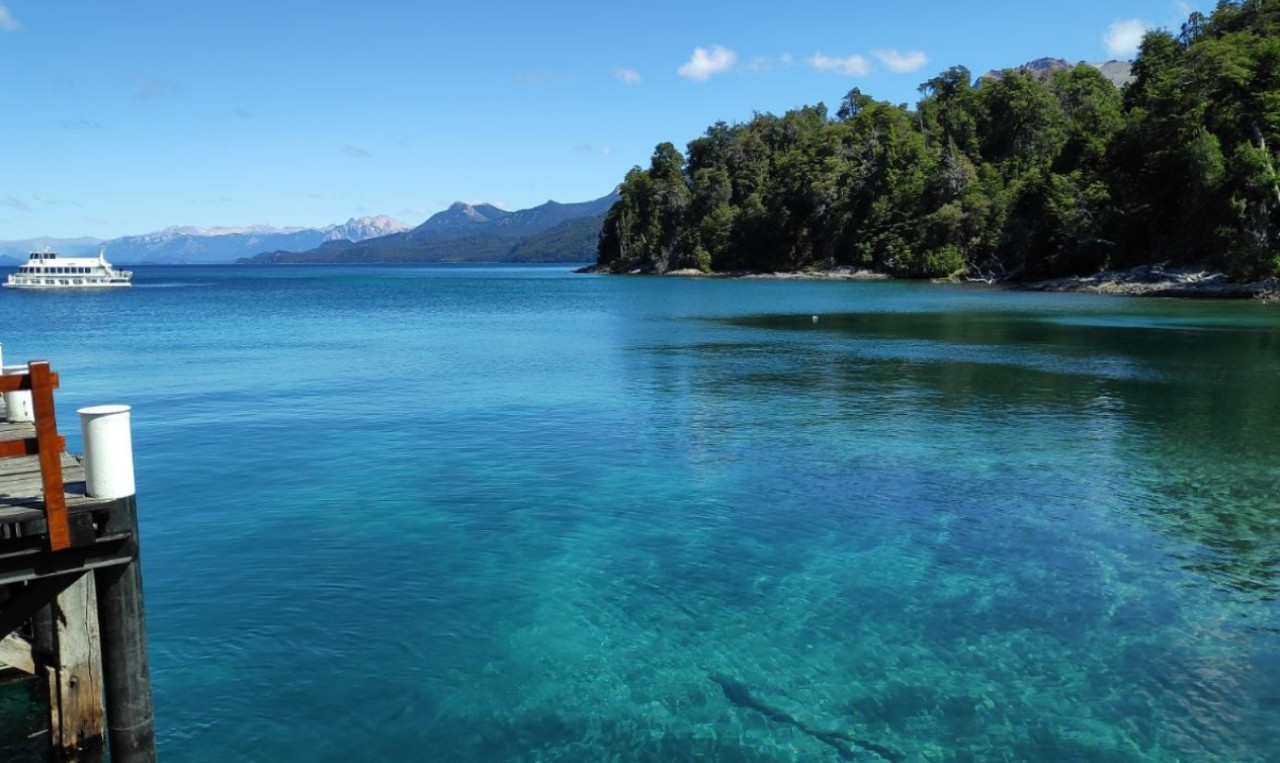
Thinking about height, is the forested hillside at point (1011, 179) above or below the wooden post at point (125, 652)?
above

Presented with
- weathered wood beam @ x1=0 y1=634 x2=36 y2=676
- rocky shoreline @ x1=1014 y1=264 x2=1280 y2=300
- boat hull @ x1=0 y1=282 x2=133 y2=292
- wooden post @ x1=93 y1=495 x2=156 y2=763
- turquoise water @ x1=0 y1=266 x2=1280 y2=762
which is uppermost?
boat hull @ x1=0 y1=282 x2=133 y2=292

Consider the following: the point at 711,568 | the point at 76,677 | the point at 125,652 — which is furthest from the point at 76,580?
the point at 711,568

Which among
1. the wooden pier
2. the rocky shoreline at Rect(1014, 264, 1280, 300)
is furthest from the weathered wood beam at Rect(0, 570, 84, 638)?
the rocky shoreline at Rect(1014, 264, 1280, 300)

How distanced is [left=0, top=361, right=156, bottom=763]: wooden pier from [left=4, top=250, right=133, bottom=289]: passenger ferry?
492 feet

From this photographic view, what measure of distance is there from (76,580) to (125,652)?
828 mm

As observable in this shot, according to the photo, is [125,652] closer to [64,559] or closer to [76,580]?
[76,580]

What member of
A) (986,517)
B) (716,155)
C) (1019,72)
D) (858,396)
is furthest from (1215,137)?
(716,155)

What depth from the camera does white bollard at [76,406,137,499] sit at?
685cm

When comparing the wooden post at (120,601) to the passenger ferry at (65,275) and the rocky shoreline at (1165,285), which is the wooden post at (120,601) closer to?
the rocky shoreline at (1165,285)

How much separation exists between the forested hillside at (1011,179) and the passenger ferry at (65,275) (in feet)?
329

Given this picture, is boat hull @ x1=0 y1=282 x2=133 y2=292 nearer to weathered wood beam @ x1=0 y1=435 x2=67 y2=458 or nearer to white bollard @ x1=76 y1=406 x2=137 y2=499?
weathered wood beam @ x1=0 y1=435 x2=67 y2=458

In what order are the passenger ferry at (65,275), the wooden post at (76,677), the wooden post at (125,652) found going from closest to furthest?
the wooden post at (125,652) < the wooden post at (76,677) < the passenger ferry at (65,275)

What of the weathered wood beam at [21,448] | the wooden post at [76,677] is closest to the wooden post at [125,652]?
the weathered wood beam at [21,448]

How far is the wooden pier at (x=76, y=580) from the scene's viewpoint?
6746 millimetres
